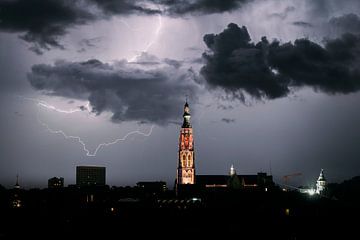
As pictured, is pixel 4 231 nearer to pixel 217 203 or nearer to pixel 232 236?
pixel 232 236

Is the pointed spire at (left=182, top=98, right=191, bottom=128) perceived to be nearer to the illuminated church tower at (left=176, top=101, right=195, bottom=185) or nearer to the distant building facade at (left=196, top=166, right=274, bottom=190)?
the illuminated church tower at (left=176, top=101, right=195, bottom=185)

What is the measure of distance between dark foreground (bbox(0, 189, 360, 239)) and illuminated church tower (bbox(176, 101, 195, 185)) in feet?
111

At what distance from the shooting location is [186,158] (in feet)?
556

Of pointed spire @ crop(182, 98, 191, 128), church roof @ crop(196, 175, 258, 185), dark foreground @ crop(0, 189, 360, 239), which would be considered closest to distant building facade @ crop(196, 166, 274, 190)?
church roof @ crop(196, 175, 258, 185)

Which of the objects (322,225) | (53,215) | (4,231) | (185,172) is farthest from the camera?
(185,172)

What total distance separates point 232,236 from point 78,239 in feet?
71.5

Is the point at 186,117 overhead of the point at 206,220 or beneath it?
overhead

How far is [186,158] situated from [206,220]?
75.2 meters

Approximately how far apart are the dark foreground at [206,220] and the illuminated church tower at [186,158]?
111 ft

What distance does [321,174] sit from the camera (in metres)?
Answer: 181

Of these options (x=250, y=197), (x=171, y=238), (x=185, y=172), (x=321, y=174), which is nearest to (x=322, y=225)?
(x=171, y=238)

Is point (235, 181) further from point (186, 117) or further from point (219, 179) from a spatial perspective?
point (186, 117)

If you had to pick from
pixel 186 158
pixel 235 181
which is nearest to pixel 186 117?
pixel 186 158

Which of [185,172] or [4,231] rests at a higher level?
[185,172]
